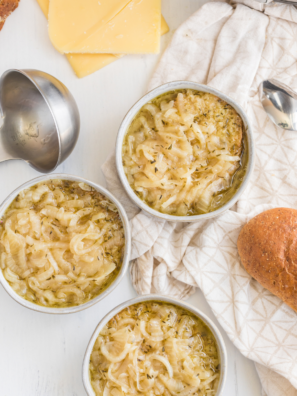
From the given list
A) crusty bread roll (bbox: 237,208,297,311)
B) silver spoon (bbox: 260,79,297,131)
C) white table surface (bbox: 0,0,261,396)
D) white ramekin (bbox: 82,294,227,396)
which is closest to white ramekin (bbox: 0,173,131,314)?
white ramekin (bbox: 82,294,227,396)

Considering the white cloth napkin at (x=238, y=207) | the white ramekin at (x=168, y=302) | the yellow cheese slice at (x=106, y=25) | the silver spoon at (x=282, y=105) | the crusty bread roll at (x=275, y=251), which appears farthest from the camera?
the yellow cheese slice at (x=106, y=25)

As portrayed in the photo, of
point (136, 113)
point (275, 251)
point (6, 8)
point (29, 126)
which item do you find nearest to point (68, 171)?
point (29, 126)

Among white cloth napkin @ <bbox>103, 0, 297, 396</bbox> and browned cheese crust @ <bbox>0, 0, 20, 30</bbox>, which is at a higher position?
browned cheese crust @ <bbox>0, 0, 20, 30</bbox>

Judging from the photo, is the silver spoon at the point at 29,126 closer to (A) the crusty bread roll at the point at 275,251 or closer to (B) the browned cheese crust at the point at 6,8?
(B) the browned cheese crust at the point at 6,8

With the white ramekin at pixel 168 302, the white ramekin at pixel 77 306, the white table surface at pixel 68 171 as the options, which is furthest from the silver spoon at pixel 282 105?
the white ramekin at pixel 168 302

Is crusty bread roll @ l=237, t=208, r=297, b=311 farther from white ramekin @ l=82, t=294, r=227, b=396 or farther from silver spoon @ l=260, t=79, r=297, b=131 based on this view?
silver spoon @ l=260, t=79, r=297, b=131

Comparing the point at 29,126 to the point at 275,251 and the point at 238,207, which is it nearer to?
the point at 238,207

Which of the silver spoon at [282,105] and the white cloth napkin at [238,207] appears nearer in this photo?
the white cloth napkin at [238,207]
